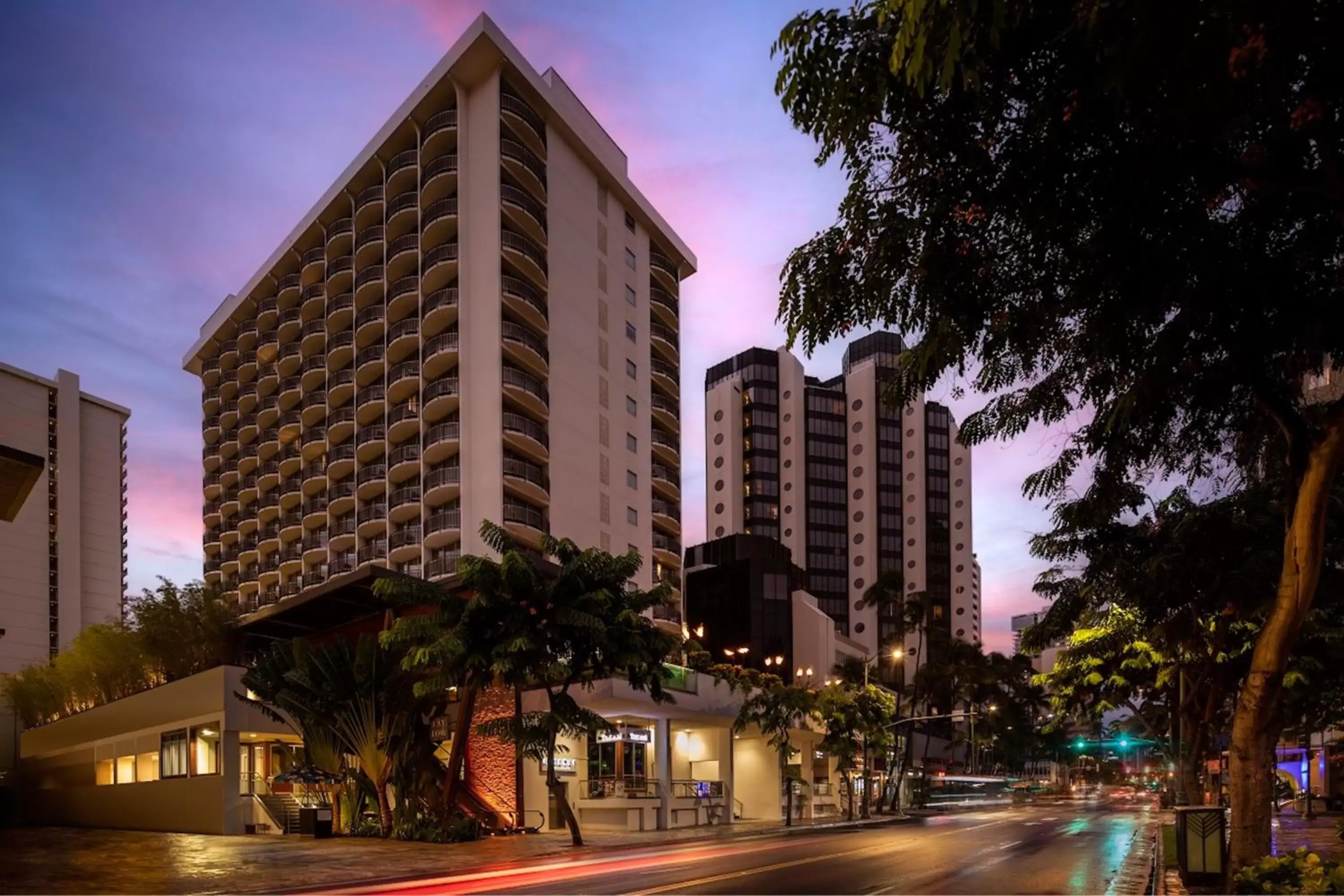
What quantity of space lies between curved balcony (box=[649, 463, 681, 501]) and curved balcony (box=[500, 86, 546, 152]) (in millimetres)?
26180

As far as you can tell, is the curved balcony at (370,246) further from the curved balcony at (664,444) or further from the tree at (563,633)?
the tree at (563,633)

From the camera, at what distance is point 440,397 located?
6862cm

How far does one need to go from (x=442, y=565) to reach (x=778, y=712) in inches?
1033

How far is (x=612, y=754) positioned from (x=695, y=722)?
4.51 meters

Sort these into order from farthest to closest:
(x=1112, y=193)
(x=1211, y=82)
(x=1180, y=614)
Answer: (x=1180, y=614)
(x=1112, y=193)
(x=1211, y=82)

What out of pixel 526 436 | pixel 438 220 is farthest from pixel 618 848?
pixel 438 220

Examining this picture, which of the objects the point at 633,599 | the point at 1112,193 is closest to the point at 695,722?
the point at 633,599

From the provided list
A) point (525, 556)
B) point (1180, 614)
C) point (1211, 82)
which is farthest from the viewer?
point (525, 556)

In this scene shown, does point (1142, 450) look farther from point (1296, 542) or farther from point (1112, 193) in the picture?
point (1112, 193)

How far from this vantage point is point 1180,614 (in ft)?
75.5

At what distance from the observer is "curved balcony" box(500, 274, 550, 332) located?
220 feet

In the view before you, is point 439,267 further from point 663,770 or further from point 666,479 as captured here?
point 663,770

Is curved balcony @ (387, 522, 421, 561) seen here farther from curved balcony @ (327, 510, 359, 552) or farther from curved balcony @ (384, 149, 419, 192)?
curved balcony @ (384, 149, 419, 192)

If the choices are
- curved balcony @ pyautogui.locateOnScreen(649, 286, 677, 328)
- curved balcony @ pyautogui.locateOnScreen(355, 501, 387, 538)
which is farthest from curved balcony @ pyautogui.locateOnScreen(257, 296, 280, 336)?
curved balcony @ pyautogui.locateOnScreen(649, 286, 677, 328)
